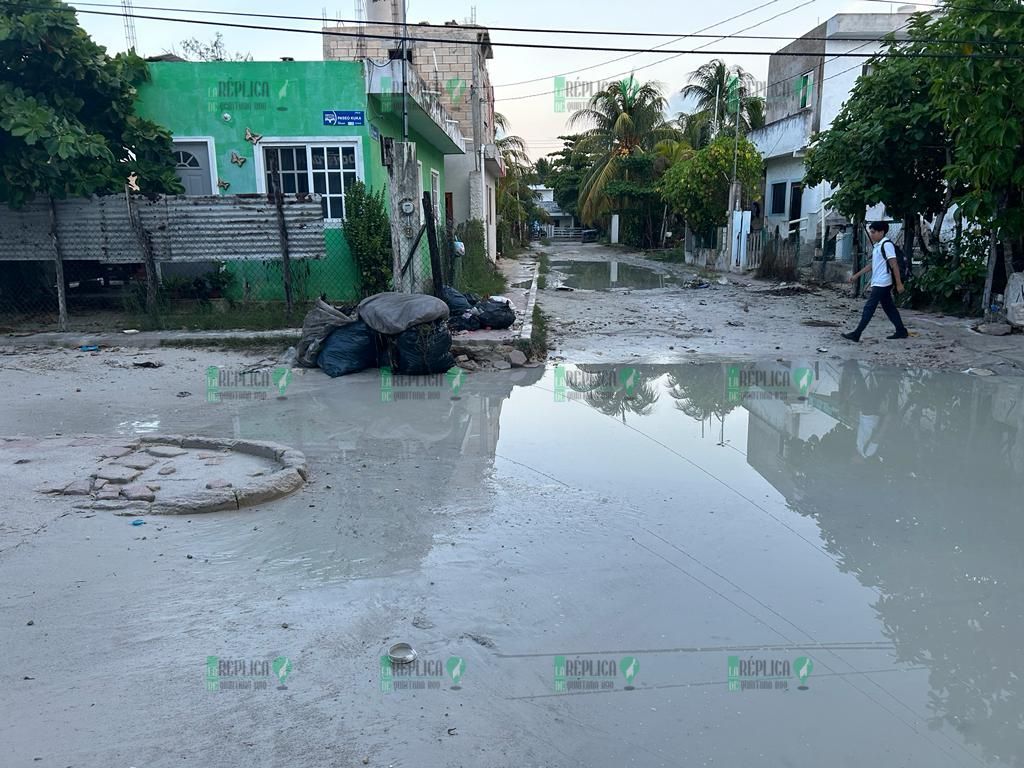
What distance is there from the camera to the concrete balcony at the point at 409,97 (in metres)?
12.0

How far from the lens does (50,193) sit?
1051cm

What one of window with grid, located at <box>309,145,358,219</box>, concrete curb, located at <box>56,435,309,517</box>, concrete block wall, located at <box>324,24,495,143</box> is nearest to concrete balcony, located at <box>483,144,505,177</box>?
concrete block wall, located at <box>324,24,495,143</box>

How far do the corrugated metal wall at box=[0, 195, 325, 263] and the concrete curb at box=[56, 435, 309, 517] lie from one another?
6.03 metres

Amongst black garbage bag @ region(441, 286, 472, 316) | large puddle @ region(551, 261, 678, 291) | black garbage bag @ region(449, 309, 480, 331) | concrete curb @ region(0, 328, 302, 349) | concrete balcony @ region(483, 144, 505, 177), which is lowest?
large puddle @ region(551, 261, 678, 291)

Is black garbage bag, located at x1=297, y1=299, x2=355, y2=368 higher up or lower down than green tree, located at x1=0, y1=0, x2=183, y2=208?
lower down

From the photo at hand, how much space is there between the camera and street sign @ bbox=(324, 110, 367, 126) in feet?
39.6

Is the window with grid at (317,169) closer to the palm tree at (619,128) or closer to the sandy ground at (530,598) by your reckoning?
the sandy ground at (530,598)

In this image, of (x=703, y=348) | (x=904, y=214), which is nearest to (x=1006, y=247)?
(x=904, y=214)

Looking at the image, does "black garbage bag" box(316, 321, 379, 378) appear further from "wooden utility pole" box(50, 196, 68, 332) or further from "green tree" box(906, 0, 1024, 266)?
"green tree" box(906, 0, 1024, 266)

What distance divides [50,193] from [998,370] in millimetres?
12678

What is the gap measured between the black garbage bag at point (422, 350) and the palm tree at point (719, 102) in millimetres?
25694

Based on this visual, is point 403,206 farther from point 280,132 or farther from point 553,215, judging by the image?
point 553,215

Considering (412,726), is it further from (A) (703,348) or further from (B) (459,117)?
(B) (459,117)

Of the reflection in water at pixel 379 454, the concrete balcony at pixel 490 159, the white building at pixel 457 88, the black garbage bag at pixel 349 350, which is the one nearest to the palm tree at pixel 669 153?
the concrete balcony at pixel 490 159
